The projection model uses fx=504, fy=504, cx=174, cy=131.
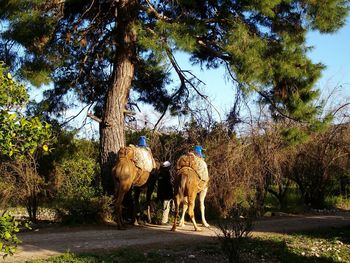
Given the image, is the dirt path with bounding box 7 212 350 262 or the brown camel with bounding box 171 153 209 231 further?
the brown camel with bounding box 171 153 209 231

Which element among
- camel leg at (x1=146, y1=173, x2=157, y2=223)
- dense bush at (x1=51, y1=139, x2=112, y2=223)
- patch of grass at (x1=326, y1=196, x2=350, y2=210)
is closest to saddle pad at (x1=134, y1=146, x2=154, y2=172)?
camel leg at (x1=146, y1=173, x2=157, y2=223)

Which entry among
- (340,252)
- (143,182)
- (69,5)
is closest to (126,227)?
(143,182)

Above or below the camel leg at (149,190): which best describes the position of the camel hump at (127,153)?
above

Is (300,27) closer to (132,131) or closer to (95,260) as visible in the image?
(132,131)

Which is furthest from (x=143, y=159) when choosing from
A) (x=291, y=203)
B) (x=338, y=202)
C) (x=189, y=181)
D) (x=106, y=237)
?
(x=338, y=202)

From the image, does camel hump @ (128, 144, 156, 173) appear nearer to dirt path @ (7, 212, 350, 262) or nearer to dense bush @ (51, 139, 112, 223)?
dense bush @ (51, 139, 112, 223)

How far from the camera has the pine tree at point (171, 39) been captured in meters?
14.2

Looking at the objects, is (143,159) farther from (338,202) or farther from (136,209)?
(338,202)

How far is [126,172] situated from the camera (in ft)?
47.8

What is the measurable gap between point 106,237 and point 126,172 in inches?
100

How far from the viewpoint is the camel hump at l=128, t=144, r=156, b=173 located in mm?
15008

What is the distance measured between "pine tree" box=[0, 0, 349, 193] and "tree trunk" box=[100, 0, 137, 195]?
0.11 feet

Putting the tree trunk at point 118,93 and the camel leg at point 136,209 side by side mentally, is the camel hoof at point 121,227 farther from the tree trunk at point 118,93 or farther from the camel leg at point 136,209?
the tree trunk at point 118,93

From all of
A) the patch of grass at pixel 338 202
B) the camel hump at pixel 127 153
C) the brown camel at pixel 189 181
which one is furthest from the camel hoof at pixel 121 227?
the patch of grass at pixel 338 202
